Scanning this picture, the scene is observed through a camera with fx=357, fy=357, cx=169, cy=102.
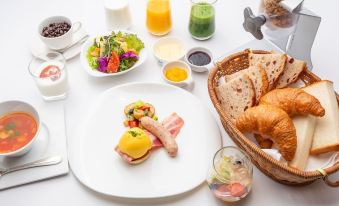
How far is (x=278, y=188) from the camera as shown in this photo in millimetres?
1175

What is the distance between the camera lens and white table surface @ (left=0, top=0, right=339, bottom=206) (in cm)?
116

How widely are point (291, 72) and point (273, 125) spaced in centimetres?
30

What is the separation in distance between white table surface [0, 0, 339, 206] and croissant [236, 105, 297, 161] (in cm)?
15

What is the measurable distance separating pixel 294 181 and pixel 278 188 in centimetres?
7

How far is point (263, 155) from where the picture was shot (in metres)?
1.05

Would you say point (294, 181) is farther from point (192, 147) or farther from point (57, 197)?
point (57, 197)

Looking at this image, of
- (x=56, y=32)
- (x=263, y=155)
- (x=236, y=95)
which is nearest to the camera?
(x=263, y=155)

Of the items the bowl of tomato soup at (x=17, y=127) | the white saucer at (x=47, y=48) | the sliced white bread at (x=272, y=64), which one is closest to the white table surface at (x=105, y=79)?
the white saucer at (x=47, y=48)

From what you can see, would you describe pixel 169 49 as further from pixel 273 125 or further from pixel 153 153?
pixel 273 125

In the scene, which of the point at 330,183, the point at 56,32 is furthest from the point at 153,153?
the point at 56,32

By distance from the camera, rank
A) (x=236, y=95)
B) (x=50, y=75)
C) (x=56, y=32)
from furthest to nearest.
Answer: (x=56, y=32) → (x=50, y=75) → (x=236, y=95)

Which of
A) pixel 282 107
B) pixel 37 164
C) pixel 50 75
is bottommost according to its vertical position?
pixel 37 164

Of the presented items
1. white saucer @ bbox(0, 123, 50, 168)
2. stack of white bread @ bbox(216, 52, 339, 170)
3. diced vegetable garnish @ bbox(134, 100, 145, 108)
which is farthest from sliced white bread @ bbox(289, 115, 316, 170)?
white saucer @ bbox(0, 123, 50, 168)

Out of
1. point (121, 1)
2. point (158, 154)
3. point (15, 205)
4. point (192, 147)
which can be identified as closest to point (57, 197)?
point (15, 205)
